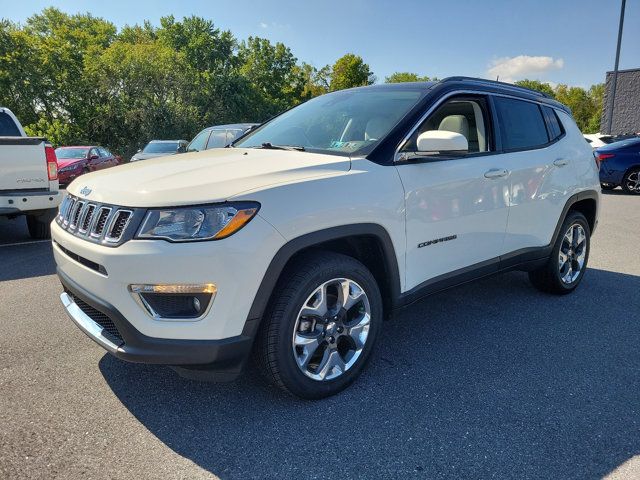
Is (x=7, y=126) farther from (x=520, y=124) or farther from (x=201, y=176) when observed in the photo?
(x=520, y=124)

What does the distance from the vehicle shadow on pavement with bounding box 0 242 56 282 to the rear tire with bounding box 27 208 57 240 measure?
1.00 feet

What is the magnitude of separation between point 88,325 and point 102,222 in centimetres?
56

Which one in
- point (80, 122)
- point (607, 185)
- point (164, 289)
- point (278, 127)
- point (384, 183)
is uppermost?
point (80, 122)

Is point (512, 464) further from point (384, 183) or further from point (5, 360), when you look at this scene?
point (5, 360)

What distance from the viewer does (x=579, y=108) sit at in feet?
238

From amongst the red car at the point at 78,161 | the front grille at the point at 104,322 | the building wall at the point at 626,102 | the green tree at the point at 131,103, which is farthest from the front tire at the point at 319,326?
the green tree at the point at 131,103

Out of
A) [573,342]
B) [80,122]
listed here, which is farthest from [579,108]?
[573,342]

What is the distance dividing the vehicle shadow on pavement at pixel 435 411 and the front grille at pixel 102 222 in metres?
0.95

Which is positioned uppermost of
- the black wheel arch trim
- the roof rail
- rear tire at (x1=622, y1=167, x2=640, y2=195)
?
the roof rail

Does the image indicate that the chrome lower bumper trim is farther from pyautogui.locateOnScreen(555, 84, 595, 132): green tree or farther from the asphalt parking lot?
pyautogui.locateOnScreen(555, 84, 595, 132): green tree

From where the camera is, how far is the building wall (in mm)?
27734

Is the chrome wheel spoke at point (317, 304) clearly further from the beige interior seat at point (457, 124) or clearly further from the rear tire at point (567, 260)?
the rear tire at point (567, 260)

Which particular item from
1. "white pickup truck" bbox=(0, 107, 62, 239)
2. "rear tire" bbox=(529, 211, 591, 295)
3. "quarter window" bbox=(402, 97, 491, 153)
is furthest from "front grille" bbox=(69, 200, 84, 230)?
"white pickup truck" bbox=(0, 107, 62, 239)

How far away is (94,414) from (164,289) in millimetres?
939
